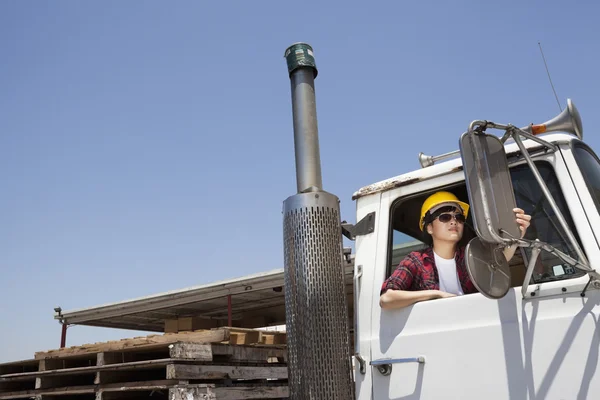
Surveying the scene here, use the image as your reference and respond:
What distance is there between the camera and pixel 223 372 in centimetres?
500

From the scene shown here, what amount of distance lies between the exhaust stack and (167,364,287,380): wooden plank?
74.9 inches

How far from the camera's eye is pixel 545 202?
2.84m

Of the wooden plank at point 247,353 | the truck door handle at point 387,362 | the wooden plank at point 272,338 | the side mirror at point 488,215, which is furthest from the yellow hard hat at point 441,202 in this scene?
the wooden plank at point 272,338

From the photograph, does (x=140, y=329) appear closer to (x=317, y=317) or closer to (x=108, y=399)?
(x=108, y=399)

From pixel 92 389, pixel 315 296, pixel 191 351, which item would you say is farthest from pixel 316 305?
pixel 92 389

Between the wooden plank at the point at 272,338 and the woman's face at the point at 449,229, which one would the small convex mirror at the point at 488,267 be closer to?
the woman's face at the point at 449,229

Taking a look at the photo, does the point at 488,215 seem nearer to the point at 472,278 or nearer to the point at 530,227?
the point at 472,278

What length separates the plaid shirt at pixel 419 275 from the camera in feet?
10.1

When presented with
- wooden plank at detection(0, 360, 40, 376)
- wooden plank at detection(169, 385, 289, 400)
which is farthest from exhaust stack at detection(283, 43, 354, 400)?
wooden plank at detection(0, 360, 40, 376)

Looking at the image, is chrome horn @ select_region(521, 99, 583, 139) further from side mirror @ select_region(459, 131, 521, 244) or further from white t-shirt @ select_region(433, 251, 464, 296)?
white t-shirt @ select_region(433, 251, 464, 296)

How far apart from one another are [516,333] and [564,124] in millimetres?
1144

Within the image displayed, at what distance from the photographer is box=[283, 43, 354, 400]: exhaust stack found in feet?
9.55

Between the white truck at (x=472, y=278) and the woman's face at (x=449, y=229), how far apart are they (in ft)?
0.35

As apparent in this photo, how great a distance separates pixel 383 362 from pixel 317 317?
38 centimetres
